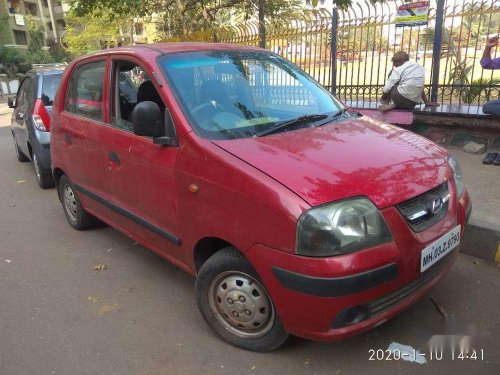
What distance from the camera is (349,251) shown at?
2158mm

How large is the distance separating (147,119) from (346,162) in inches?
50.3

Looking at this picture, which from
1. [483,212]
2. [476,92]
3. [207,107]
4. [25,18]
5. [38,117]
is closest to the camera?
[207,107]

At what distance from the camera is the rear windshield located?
20.9 ft

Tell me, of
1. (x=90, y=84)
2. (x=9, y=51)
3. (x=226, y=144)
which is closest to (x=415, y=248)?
(x=226, y=144)

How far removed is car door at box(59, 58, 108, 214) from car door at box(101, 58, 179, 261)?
0.16m

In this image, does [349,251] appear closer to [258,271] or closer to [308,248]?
[308,248]

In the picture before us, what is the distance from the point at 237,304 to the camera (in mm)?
2605

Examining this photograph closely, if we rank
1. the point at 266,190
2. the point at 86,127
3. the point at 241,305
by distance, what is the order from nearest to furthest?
1. the point at 266,190
2. the point at 241,305
3. the point at 86,127

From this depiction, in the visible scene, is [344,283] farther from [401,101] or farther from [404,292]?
[401,101]

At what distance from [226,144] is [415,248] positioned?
1193 millimetres

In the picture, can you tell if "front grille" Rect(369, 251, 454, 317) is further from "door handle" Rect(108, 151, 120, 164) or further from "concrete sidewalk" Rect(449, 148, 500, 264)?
"door handle" Rect(108, 151, 120, 164)

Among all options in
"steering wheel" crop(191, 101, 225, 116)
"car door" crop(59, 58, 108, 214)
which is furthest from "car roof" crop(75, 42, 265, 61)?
"steering wheel" crop(191, 101, 225, 116)

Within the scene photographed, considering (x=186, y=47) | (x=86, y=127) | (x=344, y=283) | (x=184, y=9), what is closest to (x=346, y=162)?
Result: (x=344, y=283)

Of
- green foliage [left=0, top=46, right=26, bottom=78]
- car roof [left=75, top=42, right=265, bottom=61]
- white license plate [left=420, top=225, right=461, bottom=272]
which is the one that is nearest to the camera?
white license plate [left=420, top=225, right=461, bottom=272]
